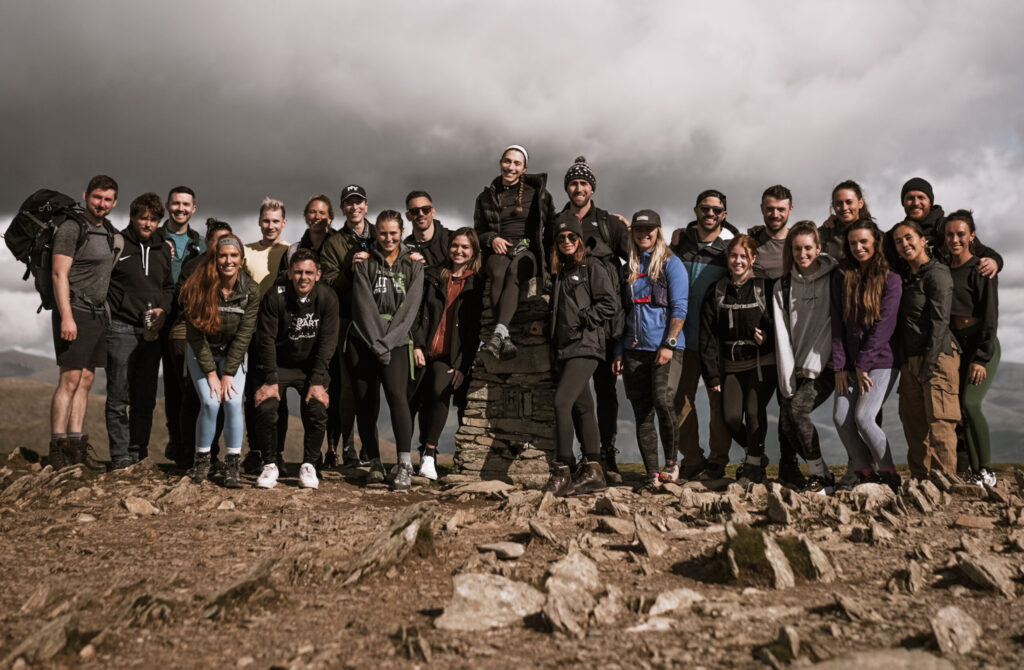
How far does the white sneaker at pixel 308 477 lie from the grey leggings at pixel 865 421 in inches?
252

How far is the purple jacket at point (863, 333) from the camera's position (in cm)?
799

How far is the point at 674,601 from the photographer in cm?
479

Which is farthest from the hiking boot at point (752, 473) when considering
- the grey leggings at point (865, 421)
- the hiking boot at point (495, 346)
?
the hiking boot at point (495, 346)

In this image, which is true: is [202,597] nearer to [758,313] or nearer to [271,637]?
[271,637]

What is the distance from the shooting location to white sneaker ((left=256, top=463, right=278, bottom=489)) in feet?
30.0

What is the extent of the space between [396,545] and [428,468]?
4.15 m

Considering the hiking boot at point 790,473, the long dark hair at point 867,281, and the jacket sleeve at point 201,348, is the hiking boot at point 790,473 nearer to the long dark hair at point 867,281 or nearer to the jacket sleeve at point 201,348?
the long dark hair at point 867,281

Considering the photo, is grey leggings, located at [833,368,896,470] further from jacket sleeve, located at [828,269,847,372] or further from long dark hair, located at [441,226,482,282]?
long dark hair, located at [441,226,482,282]

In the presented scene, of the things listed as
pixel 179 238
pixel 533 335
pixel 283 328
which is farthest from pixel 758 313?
pixel 179 238

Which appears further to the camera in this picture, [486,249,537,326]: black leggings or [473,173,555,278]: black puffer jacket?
[473,173,555,278]: black puffer jacket

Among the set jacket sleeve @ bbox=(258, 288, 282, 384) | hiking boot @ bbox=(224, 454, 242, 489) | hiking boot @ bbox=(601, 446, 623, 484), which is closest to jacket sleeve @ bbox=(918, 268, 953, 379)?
hiking boot @ bbox=(601, 446, 623, 484)

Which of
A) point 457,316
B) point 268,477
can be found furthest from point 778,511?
point 268,477

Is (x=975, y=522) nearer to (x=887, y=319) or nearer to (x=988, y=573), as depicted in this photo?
(x=988, y=573)

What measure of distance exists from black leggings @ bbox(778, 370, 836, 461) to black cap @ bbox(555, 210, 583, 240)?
3180 millimetres
